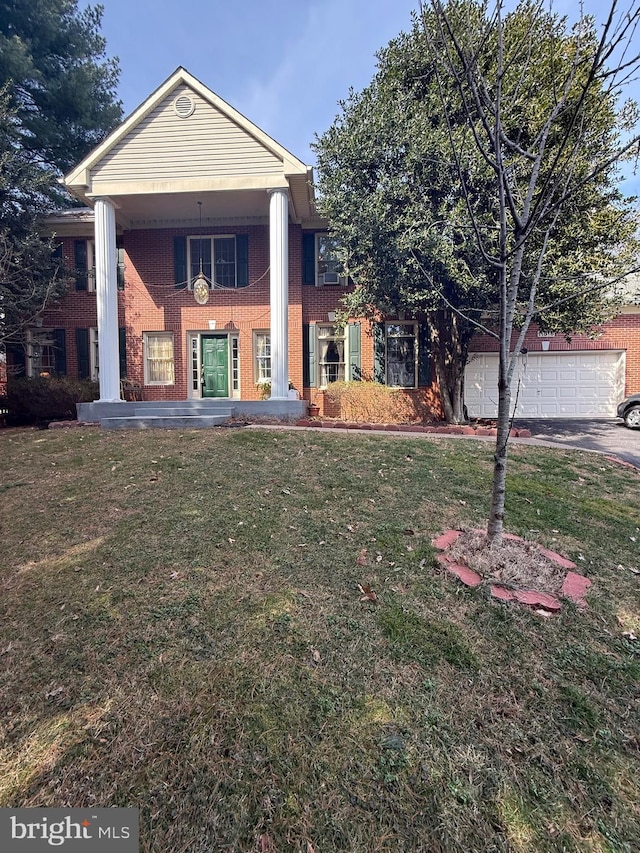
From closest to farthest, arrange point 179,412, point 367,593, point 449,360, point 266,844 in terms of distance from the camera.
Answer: point 266,844
point 367,593
point 179,412
point 449,360

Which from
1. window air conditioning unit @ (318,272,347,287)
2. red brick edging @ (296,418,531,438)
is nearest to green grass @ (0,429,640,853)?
red brick edging @ (296,418,531,438)

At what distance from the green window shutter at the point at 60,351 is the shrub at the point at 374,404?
30.2 feet

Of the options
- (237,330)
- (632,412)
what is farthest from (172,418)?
(632,412)

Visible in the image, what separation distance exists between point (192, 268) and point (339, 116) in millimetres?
5951

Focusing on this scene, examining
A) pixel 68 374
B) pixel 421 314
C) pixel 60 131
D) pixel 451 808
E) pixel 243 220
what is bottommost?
pixel 451 808

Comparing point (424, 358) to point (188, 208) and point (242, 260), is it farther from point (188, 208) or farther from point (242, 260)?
point (188, 208)

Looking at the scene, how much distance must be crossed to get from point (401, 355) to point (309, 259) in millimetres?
4035

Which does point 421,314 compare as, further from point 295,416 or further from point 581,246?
point 295,416

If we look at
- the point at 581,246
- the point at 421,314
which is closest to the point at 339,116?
the point at 421,314

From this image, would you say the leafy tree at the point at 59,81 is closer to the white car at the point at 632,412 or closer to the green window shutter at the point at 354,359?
the green window shutter at the point at 354,359

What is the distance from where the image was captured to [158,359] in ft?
41.8

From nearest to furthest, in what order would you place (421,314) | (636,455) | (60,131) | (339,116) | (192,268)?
(636,455) < (339,116) < (421,314) < (192,268) < (60,131)

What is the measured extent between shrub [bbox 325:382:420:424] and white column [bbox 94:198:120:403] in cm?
593

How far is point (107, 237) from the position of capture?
10.4 metres
